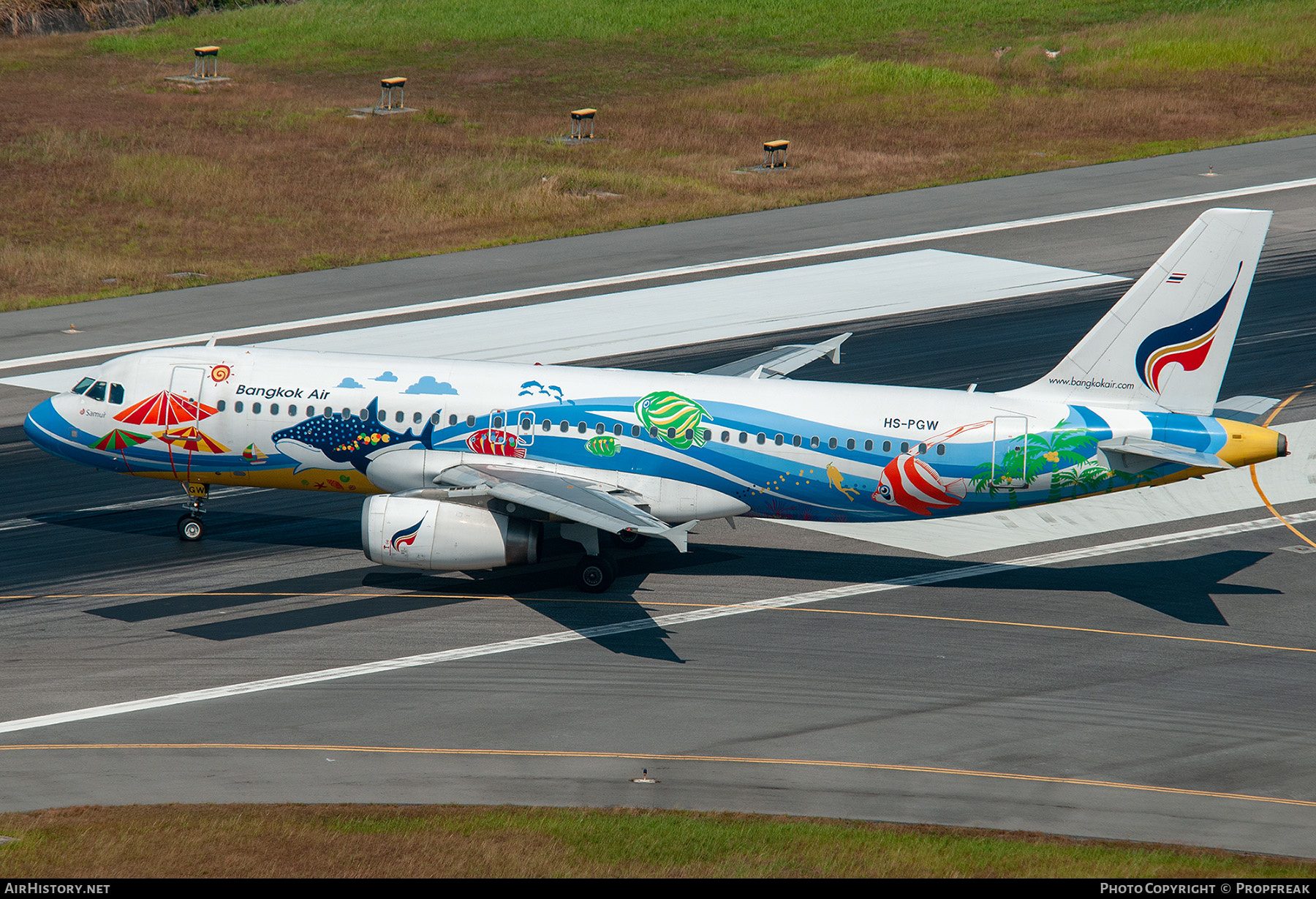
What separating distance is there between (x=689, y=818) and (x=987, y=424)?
13391 millimetres

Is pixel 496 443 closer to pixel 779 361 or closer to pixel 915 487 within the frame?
pixel 915 487

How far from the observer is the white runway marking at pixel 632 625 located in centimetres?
2875

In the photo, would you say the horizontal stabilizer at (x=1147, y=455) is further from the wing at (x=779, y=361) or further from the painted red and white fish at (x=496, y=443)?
the painted red and white fish at (x=496, y=443)

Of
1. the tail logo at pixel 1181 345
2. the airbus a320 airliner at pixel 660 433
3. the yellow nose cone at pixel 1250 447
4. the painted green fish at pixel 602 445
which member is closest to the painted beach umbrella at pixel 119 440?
the airbus a320 airliner at pixel 660 433

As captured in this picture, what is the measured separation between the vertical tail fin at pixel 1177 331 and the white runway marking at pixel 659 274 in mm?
30973

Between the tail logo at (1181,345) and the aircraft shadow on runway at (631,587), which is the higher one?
the tail logo at (1181,345)

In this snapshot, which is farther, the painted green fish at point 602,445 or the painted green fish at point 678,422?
the painted green fish at point 602,445

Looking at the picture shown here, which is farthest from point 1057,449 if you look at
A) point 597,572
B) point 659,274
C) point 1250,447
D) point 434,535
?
point 659,274

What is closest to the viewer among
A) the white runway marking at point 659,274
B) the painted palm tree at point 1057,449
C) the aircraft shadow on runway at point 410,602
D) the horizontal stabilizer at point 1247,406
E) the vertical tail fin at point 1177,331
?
the aircraft shadow on runway at point 410,602

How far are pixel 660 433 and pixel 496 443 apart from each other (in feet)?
13.2

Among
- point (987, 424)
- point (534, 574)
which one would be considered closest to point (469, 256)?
point (534, 574)

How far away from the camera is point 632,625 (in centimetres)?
3306

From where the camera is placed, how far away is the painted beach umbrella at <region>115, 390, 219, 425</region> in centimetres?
3594

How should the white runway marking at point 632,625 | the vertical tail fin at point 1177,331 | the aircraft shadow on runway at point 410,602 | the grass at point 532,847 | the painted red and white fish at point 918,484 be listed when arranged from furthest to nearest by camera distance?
the painted red and white fish at point 918,484 < the vertical tail fin at point 1177,331 < the aircraft shadow on runway at point 410,602 < the white runway marking at point 632,625 < the grass at point 532,847
